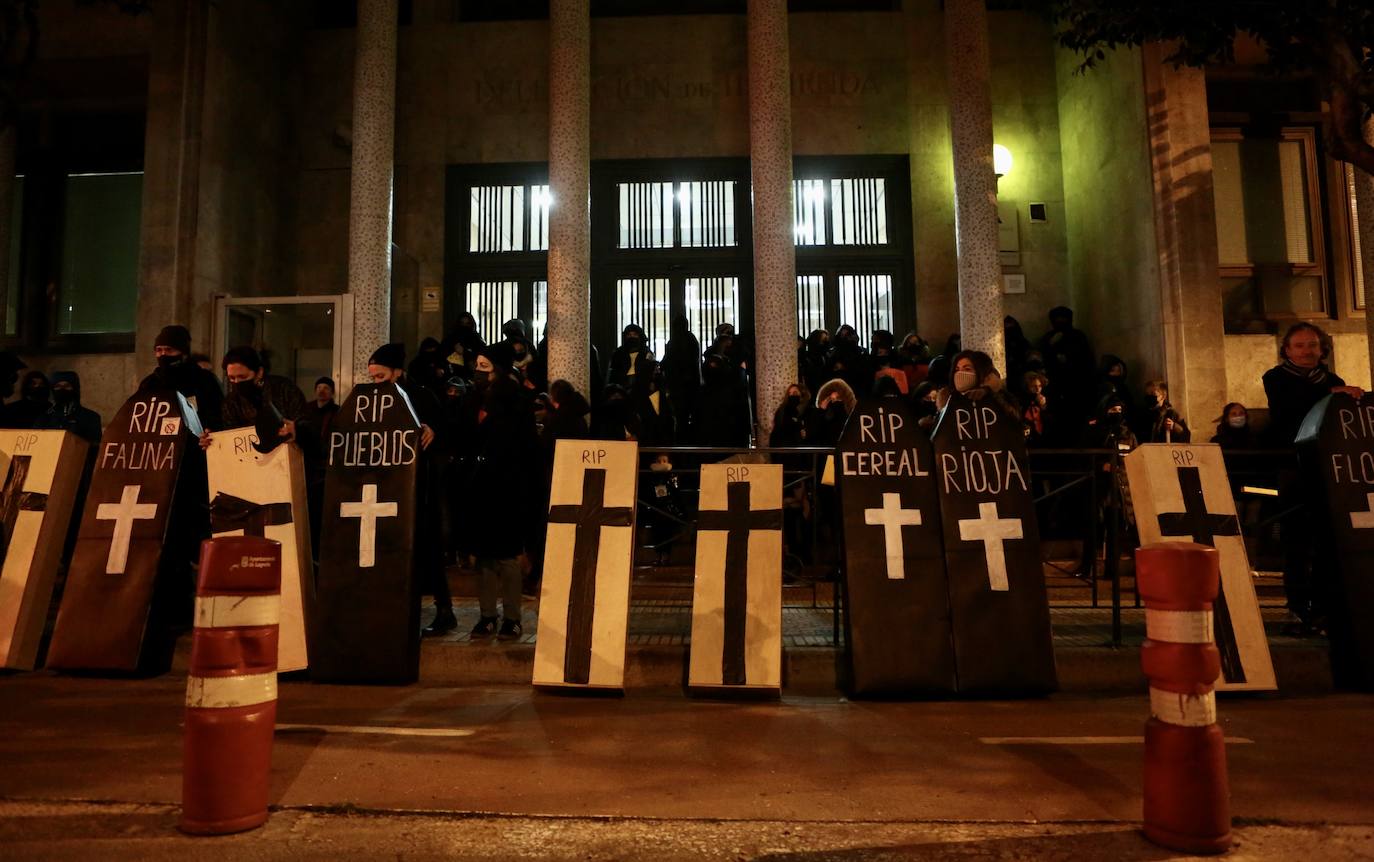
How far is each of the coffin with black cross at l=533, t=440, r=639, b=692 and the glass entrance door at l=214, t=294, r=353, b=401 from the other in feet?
24.4

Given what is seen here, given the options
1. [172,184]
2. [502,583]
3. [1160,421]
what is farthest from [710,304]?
[502,583]

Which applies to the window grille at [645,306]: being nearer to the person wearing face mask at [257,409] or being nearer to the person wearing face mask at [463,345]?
the person wearing face mask at [463,345]

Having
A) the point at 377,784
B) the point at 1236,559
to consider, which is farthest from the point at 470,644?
the point at 1236,559

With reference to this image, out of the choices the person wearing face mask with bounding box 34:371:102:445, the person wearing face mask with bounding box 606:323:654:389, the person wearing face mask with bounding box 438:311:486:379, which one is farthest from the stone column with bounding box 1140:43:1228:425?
the person wearing face mask with bounding box 34:371:102:445

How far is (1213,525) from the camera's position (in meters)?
5.82

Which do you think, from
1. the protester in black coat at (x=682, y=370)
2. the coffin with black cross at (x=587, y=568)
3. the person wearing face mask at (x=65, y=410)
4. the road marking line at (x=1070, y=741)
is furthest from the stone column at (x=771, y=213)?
the person wearing face mask at (x=65, y=410)

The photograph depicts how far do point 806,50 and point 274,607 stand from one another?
14.2 meters

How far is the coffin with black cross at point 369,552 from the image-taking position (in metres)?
5.89

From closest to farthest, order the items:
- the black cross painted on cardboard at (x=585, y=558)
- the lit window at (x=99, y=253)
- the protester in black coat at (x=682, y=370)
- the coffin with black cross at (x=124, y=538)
Result: the black cross painted on cardboard at (x=585, y=558), the coffin with black cross at (x=124, y=538), the protester in black coat at (x=682, y=370), the lit window at (x=99, y=253)

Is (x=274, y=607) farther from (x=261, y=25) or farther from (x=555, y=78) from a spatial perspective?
(x=261, y=25)

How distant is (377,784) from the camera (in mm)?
3898

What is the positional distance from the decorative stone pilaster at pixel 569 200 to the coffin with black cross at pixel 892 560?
22.8 feet

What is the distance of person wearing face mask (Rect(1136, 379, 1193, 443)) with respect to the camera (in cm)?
964

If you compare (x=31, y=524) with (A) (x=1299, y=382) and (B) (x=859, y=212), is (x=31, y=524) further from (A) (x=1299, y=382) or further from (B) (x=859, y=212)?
(B) (x=859, y=212)
